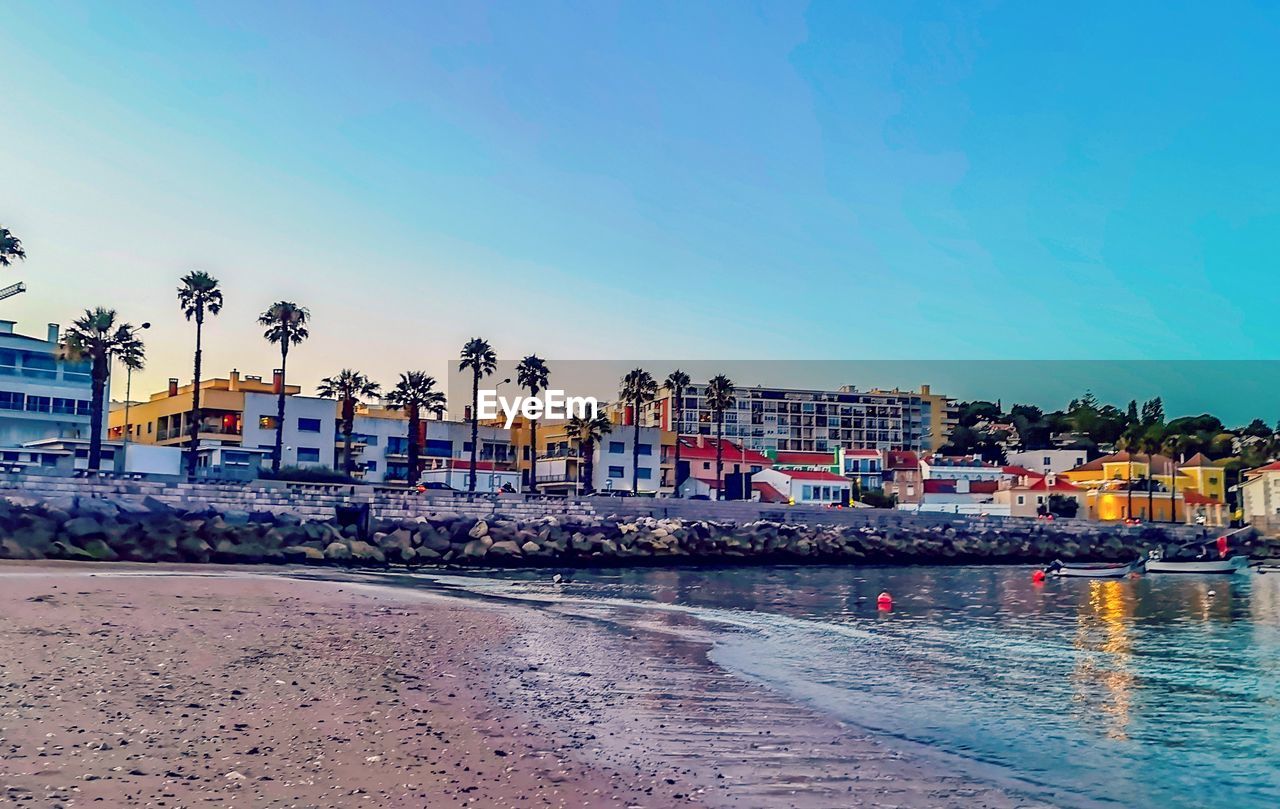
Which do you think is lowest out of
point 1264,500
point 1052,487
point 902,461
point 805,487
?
point 1264,500

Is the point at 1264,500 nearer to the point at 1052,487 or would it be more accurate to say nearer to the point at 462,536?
the point at 1052,487

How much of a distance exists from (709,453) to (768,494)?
9.85 metres

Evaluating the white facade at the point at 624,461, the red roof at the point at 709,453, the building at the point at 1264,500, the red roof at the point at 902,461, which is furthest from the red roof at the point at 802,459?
the building at the point at 1264,500

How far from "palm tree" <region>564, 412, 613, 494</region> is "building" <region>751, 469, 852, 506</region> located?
20802 mm

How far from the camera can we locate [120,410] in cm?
8981

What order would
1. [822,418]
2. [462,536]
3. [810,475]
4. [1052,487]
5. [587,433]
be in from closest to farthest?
[462,536]
[587,433]
[810,475]
[1052,487]
[822,418]

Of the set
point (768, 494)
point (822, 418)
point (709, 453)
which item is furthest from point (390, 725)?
point (822, 418)

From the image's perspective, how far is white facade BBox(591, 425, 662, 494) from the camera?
303 ft

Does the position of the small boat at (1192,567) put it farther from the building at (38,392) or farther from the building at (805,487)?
the building at (38,392)

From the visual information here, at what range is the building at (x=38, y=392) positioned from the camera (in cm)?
7075

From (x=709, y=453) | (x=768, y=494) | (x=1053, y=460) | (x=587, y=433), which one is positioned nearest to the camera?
(x=587, y=433)

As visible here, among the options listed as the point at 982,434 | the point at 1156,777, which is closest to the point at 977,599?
the point at 1156,777

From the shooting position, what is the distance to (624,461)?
94688 millimetres

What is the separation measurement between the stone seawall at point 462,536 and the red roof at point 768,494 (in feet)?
71.0
